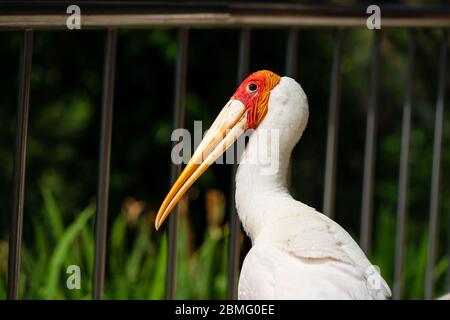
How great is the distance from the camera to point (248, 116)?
1836 mm

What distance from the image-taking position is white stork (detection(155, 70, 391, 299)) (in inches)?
63.5

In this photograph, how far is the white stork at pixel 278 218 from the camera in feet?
5.29

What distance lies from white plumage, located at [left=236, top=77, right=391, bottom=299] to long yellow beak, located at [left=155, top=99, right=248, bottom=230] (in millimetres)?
44

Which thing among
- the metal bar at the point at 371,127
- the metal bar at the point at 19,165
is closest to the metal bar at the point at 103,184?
the metal bar at the point at 19,165

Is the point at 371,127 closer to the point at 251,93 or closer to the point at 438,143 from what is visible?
the point at 438,143

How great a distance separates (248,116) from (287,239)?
317mm

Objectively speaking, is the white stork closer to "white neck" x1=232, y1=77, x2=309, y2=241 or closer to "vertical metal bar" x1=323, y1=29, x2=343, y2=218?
"white neck" x1=232, y1=77, x2=309, y2=241

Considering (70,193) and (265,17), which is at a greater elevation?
(265,17)

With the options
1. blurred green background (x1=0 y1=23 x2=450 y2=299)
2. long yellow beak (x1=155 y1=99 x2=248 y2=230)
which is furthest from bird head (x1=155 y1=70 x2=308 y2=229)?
blurred green background (x1=0 y1=23 x2=450 y2=299)

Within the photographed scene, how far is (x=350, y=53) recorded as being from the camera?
5.40 m
